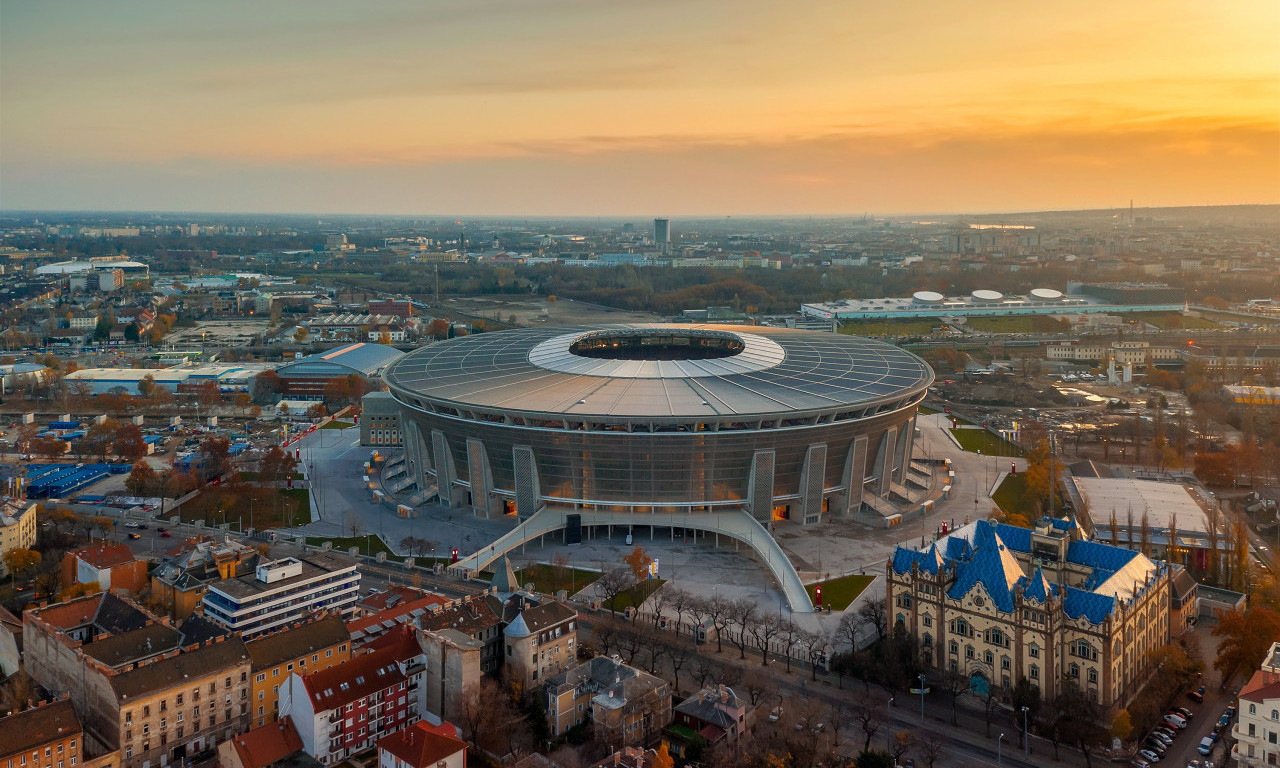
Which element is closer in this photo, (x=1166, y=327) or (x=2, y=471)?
(x=2, y=471)

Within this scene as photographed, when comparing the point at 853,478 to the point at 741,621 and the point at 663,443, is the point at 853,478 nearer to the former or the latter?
the point at 663,443

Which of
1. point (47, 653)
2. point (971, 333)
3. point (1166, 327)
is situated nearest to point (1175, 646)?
point (47, 653)

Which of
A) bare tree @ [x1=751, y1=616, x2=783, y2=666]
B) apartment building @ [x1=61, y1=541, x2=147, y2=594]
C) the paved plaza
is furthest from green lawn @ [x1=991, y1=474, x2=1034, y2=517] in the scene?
apartment building @ [x1=61, y1=541, x2=147, y2=594]

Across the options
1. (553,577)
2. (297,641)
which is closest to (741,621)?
(553,577)

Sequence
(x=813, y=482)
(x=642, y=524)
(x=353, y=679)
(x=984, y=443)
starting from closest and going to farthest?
1. (x=353, y=679)
2. (x=642, y=524)
3. (x=813, y=482)
4. (x=984, y=443)

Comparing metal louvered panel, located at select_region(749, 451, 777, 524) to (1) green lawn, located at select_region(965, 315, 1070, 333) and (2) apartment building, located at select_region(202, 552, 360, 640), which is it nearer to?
(2) apartment building, located at select_region(202, 552, 360, 640)

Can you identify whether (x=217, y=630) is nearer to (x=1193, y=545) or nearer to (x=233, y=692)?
(x=233, y=692)

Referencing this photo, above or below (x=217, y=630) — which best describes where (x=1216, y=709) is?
below
